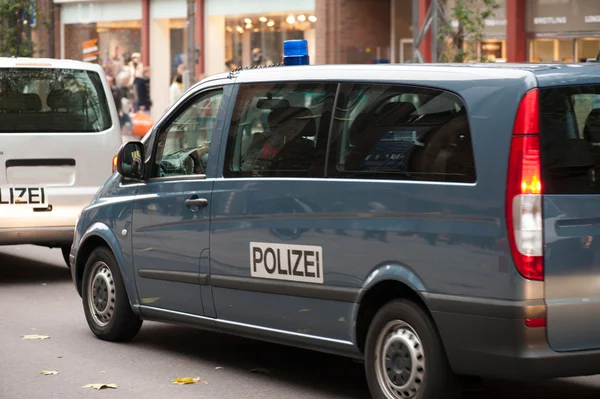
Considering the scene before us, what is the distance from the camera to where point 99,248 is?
8.68 m

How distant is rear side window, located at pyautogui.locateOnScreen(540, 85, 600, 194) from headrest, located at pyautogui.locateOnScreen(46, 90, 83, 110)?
678 cm

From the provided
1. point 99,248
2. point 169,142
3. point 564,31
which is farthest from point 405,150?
point 564,31

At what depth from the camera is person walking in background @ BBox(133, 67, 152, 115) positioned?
103 ft

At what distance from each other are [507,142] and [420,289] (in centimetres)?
83

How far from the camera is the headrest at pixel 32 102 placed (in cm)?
1159

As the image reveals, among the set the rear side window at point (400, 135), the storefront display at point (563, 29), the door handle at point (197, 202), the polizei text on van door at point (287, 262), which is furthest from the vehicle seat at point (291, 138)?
the storefront display at point (563, 29)

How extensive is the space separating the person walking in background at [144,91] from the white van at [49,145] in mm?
19703

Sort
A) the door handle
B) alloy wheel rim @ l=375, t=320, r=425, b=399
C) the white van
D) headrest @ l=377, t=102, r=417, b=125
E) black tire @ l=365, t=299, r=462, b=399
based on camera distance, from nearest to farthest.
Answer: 1. black tire @ l=365, t=299, r=462, b=399
2. alloy wheel rim @ l=375, t=320, r=425, b=399
3. headrest @ l=377, t=102, r=417, b=125
4. the door handle
5. the white van

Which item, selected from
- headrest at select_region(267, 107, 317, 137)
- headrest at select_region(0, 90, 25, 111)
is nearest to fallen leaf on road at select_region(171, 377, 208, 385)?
headrest at select_region(267, 107, 317, 137)

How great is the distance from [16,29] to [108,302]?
1763 centimetres

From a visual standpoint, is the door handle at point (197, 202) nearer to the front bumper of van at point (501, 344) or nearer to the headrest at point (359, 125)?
the headrest at point (359, 125)

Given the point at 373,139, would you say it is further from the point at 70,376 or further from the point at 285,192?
the point at 70,376

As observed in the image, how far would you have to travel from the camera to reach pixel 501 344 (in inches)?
223

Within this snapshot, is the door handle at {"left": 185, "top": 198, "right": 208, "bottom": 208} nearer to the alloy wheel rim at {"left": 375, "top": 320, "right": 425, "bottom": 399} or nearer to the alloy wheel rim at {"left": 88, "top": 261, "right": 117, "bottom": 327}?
the alloy wheel rim at {"left": 88, "top": 261, "right": 117, "bottom": 327}
